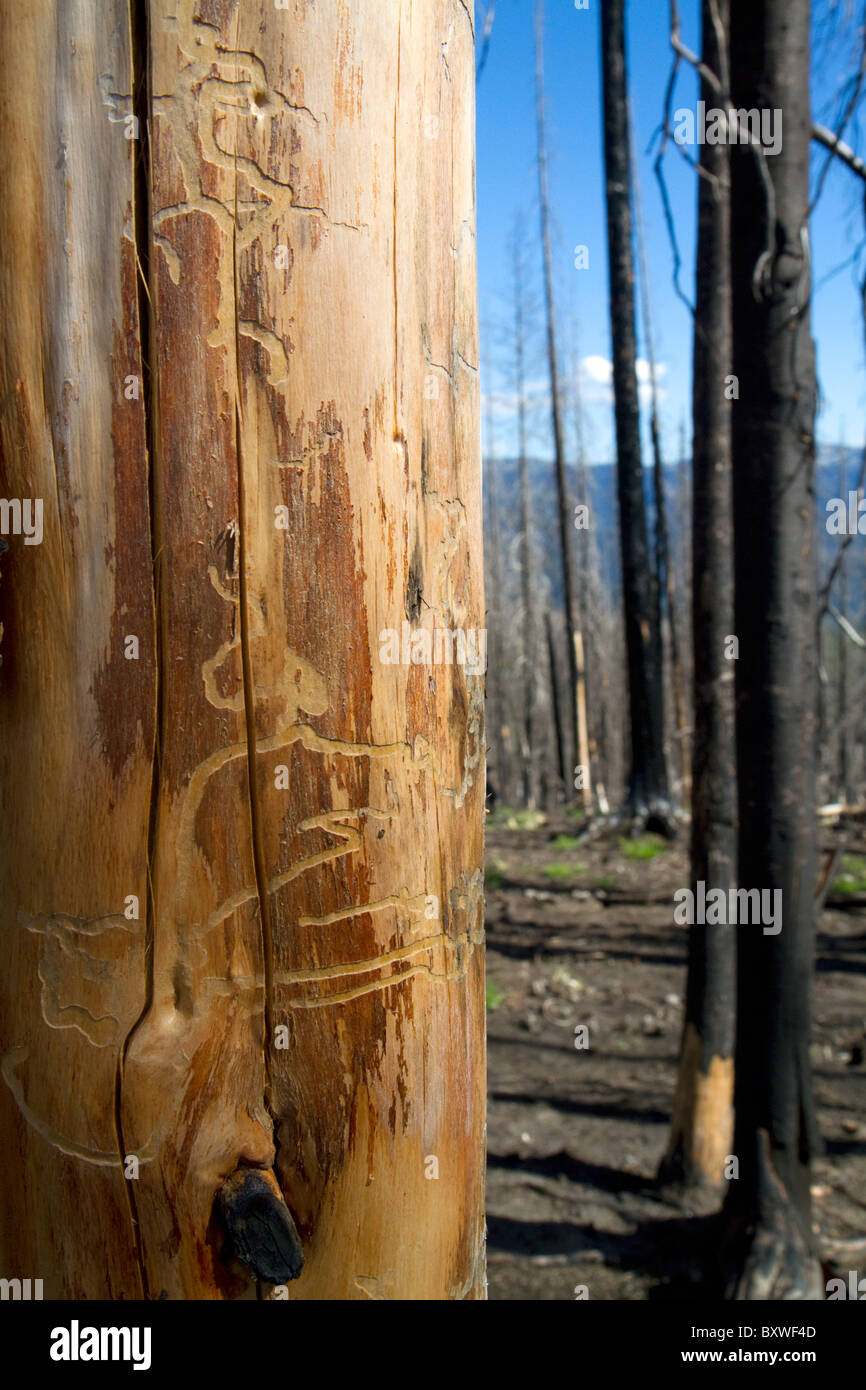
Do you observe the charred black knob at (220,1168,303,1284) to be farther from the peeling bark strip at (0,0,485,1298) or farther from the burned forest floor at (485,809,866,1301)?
the burned forest floor at (485,809,866,1301)

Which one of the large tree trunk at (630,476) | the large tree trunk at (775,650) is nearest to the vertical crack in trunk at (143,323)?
the large tree trunk at (775,650)

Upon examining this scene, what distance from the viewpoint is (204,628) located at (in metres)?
0.88

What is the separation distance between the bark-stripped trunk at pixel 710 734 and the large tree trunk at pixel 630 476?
5625 millimetres

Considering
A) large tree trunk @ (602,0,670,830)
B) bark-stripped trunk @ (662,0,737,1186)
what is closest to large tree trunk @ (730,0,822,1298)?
bark-stripped trunk @ (662,0,737,1186)

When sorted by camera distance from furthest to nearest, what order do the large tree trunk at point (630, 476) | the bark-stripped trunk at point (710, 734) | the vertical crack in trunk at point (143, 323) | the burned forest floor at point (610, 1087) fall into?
1. the large tree trunk at point (630, 476)
2. the bark-stripped trunk at point (710, 734)
3. the burned forest floor at point (610, 1087)
4. the vertical crack in trunk at point (143, 323)

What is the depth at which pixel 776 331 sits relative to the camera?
3.12 metres

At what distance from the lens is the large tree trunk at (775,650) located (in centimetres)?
→ 313

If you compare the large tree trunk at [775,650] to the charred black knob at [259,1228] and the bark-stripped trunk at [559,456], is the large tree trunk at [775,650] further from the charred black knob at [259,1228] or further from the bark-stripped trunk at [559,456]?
the bark-stripped trunk at [559,456]

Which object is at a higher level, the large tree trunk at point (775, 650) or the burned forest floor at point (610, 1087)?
the large tree trunk at point (775, 650)

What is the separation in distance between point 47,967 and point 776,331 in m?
3.08

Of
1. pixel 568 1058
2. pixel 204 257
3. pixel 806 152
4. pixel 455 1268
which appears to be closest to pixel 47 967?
pixel 455 1268

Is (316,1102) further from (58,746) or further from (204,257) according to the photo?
(204,257)

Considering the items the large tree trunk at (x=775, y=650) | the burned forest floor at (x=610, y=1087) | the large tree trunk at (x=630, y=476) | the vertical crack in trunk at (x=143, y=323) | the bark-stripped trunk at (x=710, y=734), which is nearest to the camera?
the vertical crack in trunk at (x=143, y=323)

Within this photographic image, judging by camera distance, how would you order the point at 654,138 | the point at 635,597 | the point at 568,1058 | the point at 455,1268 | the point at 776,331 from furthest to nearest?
1. the point at 635,597
2. the point at 568,1058
3. the point at 776,331
4. the point at 654,138
5. the point at 455,1268
